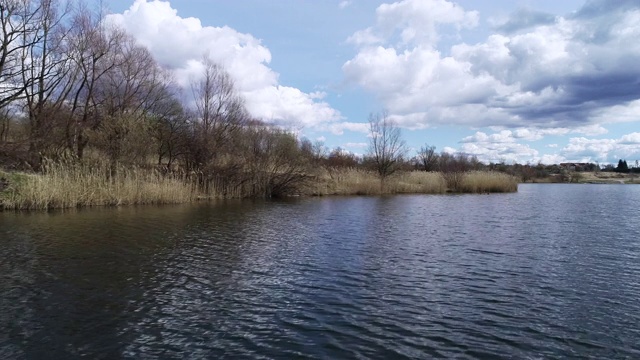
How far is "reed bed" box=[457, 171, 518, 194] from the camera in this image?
39094mm

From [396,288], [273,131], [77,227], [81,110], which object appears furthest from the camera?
[273,131]

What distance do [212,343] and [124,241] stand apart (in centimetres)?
753

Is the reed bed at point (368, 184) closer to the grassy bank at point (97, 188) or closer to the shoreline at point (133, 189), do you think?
the shoreline at point (133, 189)

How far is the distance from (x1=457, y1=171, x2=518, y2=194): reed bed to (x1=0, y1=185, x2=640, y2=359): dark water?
82.8 ft

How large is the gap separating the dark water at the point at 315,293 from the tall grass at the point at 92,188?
466 cm

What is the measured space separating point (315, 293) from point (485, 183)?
35453 millimetres

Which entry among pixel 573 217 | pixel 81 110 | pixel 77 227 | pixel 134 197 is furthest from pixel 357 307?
pixel 81 110

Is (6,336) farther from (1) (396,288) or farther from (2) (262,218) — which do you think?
(2) (262,218)

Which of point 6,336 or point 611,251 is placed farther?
point 611,251

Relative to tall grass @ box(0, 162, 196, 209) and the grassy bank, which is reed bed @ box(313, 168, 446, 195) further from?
tall grass @ box(0, 162, 196, 209)

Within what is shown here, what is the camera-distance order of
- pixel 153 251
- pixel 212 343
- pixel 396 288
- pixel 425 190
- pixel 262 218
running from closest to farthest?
pixel 212 343, pixel 396 288, pixel 153 251, pixel 262 218, pixel 425 190

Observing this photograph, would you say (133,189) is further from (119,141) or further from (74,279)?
(74,279)

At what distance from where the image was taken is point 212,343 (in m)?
5.22

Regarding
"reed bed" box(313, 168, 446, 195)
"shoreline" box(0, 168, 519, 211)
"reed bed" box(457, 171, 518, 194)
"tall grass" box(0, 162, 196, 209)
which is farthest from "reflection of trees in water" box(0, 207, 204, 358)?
"reed bed" box(457, 171, 518, 194)
